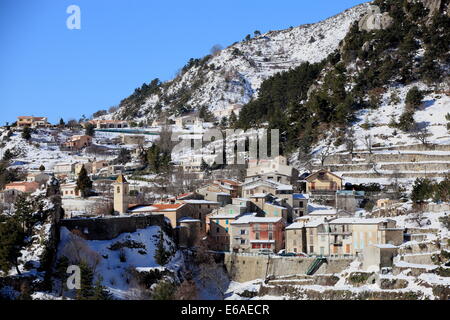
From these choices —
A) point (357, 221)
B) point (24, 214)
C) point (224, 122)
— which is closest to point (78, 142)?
point (224, 122)

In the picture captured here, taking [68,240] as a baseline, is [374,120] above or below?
above

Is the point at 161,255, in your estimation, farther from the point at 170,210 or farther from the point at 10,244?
the point at 10,244

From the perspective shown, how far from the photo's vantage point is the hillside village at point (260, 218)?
65.9 m

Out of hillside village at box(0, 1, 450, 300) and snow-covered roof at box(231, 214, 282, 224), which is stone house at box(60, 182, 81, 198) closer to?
hillside village at box(0, 1, 450, 300)

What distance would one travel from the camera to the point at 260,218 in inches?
3174

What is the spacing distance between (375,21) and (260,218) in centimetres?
5803

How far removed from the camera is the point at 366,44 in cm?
12406

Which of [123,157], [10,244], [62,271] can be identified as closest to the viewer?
[10,244]

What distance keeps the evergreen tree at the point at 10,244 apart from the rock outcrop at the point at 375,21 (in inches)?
2980

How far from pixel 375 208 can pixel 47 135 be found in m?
74.3

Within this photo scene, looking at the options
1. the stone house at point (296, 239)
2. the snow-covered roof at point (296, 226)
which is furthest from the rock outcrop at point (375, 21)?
the stone house at point (296, 239)

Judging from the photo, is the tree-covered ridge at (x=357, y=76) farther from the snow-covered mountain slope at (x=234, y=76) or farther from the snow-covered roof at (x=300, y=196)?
the snow-covered mountain slope at (x=234, y=76)

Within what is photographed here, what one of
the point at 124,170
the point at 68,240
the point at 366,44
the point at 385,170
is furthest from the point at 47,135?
the point at 68,240
